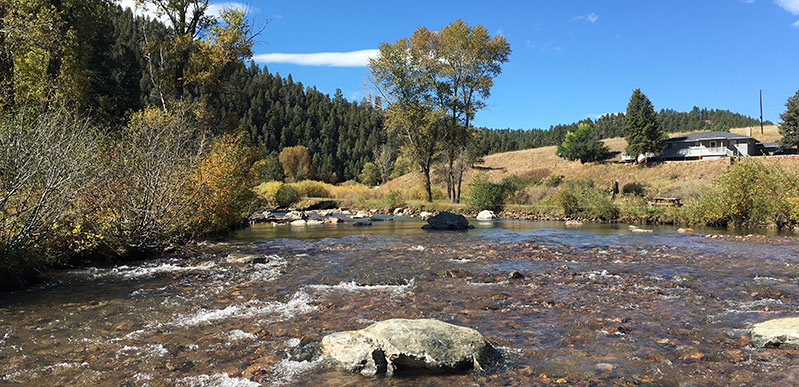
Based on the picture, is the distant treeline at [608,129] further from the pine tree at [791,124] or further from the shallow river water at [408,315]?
the shallow river water at [408,315]

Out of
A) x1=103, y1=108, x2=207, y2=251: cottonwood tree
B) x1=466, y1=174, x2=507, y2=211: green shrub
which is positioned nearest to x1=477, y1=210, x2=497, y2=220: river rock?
x1=466, y1=174, x2=507, y2=211: green shrub

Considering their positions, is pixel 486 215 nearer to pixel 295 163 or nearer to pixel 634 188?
pixel 634 188

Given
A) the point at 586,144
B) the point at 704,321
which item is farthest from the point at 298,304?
the point at 586,144

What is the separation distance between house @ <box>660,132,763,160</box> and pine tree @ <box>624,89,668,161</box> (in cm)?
445

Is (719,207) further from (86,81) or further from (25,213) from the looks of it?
(86,81)

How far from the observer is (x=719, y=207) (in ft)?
80.5

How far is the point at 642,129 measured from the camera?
64.9m

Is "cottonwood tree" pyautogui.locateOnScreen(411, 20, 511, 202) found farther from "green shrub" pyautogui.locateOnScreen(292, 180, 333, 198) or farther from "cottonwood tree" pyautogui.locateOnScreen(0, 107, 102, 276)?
"cottonwood tree" pyautogui.locateOnScreen(0, 107, 102, 276)

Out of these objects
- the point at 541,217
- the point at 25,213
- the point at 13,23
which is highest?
the point at 13,23

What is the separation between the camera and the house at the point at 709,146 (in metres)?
65.2

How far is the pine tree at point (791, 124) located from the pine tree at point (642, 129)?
45.6 feet

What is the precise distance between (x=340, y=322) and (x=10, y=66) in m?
21.2

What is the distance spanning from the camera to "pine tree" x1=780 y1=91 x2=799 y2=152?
192 feet

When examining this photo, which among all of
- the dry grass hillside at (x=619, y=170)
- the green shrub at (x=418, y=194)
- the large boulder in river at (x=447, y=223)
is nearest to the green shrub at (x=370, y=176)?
the dry grass hillside at (x=619, y=170)
